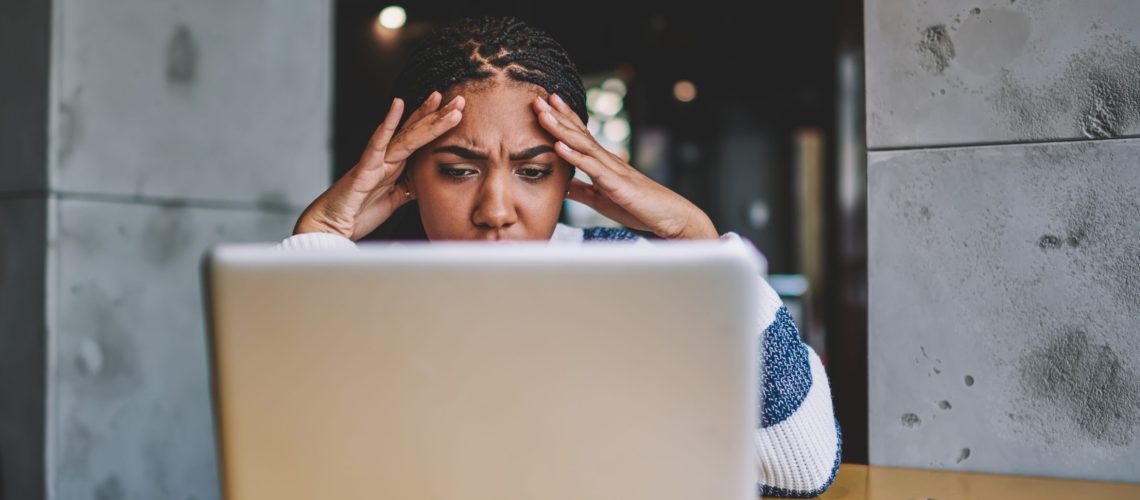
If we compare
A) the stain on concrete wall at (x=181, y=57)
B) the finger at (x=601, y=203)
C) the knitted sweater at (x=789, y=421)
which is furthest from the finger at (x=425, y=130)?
the stain on concrete wall at (x=181, y=57)

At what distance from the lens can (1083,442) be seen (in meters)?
1.16

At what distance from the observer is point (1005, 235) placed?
3.91 feet

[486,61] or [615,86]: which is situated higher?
[615,86]

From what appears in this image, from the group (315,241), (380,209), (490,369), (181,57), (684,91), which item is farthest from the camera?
(684,91)

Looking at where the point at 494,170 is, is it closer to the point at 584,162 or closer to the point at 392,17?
the point at 584,162

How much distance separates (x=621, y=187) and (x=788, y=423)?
427 mm

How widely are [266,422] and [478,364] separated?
0.17m

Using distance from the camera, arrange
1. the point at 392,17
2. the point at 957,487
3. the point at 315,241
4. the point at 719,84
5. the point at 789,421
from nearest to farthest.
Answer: the point at 789,421 < the point at 957,487 < the point at 315,241 < the point at 392,17 < the point at 719,84

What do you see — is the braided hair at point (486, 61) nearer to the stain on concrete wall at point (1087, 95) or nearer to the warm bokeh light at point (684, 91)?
the stain on concrete wall at point (1087, 95)

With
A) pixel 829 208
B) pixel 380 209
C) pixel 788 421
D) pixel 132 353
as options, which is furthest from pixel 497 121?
pixel 829 208

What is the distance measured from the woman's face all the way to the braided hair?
3 centimetres

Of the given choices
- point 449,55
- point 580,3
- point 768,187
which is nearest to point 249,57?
point 449,55

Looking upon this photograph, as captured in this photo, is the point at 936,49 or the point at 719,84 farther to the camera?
the point at 719,84

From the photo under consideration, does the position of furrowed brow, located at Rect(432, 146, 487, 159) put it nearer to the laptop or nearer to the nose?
the nose
